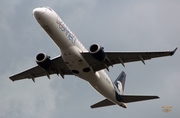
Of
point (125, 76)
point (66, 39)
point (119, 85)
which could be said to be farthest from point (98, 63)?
point (125, 76)

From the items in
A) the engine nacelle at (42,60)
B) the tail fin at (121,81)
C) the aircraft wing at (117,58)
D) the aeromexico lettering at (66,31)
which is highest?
the aeromexico lettering at (66,31)

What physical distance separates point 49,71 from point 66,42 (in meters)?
8.89

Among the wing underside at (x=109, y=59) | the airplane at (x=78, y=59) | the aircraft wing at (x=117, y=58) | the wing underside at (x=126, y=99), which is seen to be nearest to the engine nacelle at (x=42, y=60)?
the airplane at (x=78, y=59)

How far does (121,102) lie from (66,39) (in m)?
14.8

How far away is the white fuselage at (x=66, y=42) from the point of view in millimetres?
34062

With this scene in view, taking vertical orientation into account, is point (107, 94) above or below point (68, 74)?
below

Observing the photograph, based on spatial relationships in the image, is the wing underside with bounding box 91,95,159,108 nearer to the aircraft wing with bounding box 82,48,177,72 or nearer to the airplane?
the airplane

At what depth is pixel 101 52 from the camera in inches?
1417

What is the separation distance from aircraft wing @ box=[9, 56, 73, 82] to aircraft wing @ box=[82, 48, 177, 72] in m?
4.19

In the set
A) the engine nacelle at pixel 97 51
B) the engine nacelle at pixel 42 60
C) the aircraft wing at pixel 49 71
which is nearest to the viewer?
the engine nacelle at pixel 97 51

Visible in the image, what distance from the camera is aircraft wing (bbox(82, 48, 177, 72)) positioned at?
37.1 meters

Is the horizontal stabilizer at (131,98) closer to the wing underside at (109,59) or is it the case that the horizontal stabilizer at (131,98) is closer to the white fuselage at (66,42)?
the white fuselage at (66,42)

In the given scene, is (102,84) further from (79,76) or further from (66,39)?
(66,39)

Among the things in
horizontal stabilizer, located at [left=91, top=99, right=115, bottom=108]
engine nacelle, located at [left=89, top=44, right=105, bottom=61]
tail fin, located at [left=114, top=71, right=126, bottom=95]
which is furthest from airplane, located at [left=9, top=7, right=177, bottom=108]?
tail fin, located at [left=114, top=71, right=126, bottom=95]
